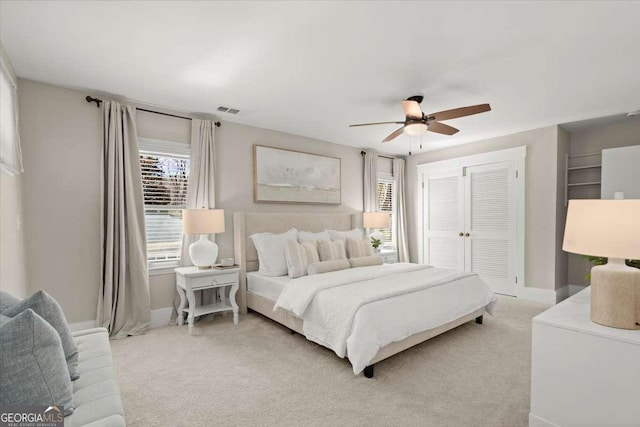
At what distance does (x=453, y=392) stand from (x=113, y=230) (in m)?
3.53

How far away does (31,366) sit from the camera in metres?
1.14

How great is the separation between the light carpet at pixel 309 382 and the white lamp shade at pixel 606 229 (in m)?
1.16

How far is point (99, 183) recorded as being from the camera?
11.1ft

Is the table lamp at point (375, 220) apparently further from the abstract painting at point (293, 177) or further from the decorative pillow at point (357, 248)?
the decorative pillow at point (357, 248)

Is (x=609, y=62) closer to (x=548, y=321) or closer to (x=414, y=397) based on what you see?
(x=548, y=321)

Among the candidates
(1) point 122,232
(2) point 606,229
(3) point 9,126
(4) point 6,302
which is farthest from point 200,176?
(2) point 606,229

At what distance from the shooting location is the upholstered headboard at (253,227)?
4.12 meters

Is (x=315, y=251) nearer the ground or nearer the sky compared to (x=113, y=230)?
nearer the ground

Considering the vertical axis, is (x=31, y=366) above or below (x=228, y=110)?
below

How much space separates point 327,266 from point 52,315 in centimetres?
257

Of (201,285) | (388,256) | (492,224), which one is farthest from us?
(388,256)

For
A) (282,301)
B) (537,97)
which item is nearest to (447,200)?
(537,97)

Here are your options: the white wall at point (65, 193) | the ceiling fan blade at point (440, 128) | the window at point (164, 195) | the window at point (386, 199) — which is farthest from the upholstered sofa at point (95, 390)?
the window at point (386, 199)

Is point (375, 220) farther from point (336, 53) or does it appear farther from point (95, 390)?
point (95, 390)
